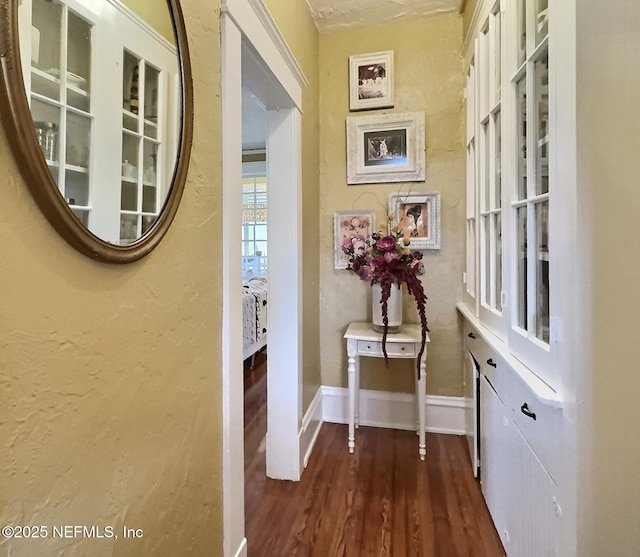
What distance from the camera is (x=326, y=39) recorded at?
8.46ft

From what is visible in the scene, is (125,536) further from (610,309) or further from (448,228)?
(448,228)

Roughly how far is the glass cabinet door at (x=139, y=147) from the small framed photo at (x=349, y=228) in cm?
177

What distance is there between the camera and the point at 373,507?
5.77 ft

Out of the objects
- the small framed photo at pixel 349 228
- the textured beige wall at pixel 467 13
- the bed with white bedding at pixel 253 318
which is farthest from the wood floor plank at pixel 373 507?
the textured beige wall at pixel 467 13

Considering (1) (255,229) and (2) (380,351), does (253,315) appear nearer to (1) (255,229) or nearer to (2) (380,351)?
(1) (255,229)

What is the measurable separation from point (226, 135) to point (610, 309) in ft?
4.00

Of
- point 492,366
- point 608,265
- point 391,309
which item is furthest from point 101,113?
point 391,309

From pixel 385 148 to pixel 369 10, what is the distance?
34.9 inches

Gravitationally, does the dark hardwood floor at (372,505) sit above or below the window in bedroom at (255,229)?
below

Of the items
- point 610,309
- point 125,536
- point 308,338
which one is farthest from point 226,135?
point 308,338

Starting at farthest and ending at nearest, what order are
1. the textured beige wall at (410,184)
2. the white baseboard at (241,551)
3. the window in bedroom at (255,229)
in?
the window in bedroom at (255,229)
the textured beige wall at (410,184)
the white baseboard at (241,551)

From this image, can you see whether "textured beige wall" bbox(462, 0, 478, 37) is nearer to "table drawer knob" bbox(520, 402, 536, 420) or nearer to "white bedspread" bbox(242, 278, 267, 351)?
"table drawer knob" bbox(520, 402, 536, 420)

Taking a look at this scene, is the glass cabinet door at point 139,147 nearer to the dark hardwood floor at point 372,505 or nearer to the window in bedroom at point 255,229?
the dark hardwood floor at point 372,505

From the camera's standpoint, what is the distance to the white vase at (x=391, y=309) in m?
2.31
